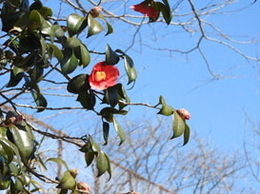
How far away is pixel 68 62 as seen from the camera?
1044 mm

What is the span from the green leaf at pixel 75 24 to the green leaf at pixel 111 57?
8 centimetres

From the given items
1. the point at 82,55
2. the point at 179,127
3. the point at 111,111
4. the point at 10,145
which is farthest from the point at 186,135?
the point at 10,145

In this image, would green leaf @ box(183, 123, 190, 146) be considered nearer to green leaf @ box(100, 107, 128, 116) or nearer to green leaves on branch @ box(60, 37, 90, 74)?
green leaf @ box(100, 107, 128, 116)

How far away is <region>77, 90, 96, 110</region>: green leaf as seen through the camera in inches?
43.3

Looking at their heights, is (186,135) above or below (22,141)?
above

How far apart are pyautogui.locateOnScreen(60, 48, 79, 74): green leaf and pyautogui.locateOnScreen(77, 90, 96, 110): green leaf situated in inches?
2.8

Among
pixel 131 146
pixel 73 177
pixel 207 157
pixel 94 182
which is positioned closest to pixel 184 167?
pixel 207 157

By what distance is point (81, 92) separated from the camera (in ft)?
3.56

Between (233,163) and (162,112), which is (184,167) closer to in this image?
(233,163)

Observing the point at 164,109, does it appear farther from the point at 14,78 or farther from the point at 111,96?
the point at 14,78

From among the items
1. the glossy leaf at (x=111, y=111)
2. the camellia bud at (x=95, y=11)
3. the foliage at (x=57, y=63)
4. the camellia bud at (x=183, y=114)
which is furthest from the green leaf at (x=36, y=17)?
the camellia bud at (x=183, y=114)

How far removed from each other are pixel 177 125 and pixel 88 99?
0.60ft

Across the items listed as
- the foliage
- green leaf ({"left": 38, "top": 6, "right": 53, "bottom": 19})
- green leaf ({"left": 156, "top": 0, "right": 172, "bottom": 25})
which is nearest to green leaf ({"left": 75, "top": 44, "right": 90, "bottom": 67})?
the foliage

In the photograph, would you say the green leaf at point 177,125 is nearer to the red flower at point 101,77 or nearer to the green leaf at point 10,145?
the red flower at point 101,77
